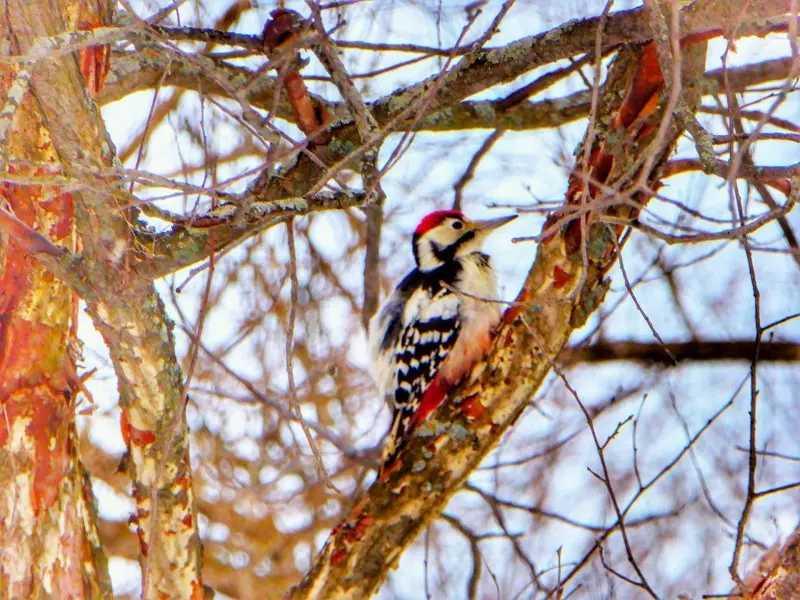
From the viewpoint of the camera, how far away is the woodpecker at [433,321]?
4.39 m

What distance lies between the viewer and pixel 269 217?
284 centimetres

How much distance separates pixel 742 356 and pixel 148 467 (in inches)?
126

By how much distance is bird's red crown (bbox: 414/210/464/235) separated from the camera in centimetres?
503

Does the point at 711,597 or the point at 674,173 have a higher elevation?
the point at 674,173

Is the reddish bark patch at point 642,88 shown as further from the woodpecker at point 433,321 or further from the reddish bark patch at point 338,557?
the reddish bark patch at point 338,557

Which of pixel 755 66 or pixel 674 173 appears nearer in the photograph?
pixel 674 173

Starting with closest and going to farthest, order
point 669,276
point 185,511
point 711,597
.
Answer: point 711,597 < point 185,511 < point 669,276

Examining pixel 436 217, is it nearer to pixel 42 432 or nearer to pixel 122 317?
pixel 122 317

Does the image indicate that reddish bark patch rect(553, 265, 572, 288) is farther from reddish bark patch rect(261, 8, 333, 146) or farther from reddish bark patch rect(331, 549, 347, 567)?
reddish bark patch rect(331, 549, 347, 567)

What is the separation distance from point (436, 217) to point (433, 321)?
652mm

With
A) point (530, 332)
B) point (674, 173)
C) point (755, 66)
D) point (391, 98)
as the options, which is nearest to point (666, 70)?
point (674, 173)

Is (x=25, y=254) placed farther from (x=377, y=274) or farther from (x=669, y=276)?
(x=669, y=276)

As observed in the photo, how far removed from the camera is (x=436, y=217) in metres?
5.04

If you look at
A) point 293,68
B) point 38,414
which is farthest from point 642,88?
point 38,414
